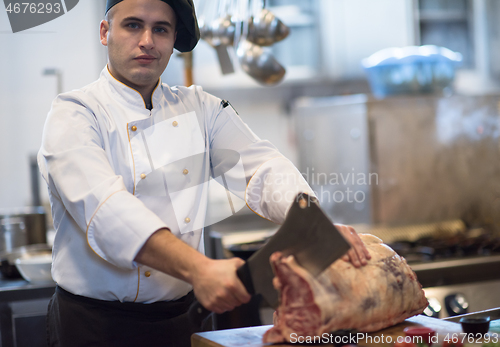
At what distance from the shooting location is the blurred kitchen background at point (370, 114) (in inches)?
125

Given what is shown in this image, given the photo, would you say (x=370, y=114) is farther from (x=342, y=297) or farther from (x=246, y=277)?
(x=246, y=277)

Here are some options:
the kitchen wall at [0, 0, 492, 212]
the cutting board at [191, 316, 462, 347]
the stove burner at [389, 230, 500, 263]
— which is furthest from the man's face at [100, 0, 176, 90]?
the kitchen wall at [0, 0, 492, 212]

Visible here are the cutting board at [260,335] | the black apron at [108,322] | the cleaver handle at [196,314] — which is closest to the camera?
the cutting board at [260,335]

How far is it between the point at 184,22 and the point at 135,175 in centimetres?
46

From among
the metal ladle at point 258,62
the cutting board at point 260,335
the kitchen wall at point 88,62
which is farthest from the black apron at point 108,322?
the kitchen wall at point 88,62

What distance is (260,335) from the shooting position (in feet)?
4.17

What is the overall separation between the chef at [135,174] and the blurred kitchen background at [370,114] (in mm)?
898

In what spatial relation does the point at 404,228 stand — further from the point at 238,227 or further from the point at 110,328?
the point at 110,328

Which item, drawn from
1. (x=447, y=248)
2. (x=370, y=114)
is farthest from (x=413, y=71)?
(x=447, y=248)

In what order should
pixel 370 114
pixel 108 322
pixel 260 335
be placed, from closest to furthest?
pixel 260 335
pixel 108 322
pixel 370 114

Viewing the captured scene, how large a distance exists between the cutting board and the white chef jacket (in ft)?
0.76

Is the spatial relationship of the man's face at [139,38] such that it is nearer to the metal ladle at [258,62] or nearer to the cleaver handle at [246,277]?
the cleaver handle at [246,277]

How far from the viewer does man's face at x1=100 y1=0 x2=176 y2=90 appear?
141 cm

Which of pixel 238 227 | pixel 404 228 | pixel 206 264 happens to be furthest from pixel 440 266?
pixel 238 227
